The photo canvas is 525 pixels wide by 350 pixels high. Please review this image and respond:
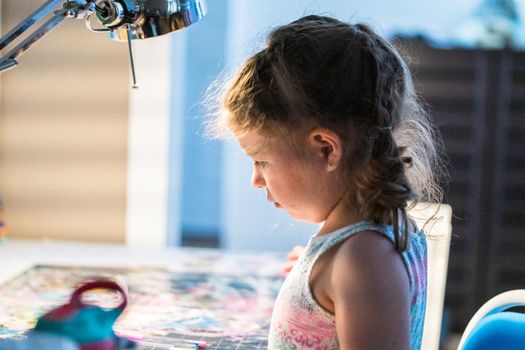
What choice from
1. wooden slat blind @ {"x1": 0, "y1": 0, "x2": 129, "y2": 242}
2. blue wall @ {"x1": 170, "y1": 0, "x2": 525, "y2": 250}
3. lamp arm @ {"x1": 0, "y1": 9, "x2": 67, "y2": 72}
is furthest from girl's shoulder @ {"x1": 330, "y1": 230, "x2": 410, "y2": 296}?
wooden slat blind @ {"x1": 0, "y1": 0, "x2": 129, "y2": 242}

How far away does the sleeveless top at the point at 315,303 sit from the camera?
878 millimetres

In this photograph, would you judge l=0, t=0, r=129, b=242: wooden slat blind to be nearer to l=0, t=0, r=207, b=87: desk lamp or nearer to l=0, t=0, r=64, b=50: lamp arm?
l=0, t=0, r=207, b=87: desk lamp

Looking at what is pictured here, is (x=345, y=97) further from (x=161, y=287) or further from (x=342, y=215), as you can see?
(x=161, y=287)

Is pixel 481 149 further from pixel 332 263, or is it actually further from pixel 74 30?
pixel 332 263

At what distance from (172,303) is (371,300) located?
2.18 feet

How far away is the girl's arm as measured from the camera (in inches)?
32.2

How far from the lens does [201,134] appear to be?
4.93ft

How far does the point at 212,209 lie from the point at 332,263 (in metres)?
3.16

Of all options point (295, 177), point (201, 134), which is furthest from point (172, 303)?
point (295, 177)

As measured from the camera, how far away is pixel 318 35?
90 centimetres

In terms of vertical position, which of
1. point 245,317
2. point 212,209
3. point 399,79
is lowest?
point 212,209

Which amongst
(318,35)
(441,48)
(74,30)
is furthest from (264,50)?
→ (441,48)

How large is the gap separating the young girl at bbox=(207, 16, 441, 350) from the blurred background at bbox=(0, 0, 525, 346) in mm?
122

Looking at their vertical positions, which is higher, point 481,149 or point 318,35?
point 318,35
